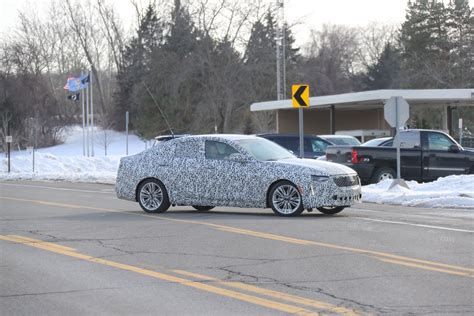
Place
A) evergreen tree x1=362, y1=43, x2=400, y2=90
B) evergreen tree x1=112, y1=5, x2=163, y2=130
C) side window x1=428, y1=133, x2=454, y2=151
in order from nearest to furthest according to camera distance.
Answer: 1. side window x1=428, y1=133, x2=454, y2=151
2. evergreen tree x1=112, y1=5, x2=163, y2=130
3. evergreen tree x1=362, y1=43, x2=400, y2=90

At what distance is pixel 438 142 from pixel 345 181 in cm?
943

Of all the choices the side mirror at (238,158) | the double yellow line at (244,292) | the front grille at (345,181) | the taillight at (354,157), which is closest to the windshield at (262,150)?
the side mirror at (238,158)

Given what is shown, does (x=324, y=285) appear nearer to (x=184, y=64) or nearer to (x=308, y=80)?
(x=184, y=64)

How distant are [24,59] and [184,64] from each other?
26.1m

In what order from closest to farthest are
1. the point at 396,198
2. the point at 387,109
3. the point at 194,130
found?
1. the point at 396,198
2. the point at 387,109
3. the point at 194,130

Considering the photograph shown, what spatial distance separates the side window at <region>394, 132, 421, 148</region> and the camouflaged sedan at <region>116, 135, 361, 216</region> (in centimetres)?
854

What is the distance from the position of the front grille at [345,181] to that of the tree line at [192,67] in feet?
119

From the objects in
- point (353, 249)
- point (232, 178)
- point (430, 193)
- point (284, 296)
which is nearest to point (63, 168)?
point (430, 193)

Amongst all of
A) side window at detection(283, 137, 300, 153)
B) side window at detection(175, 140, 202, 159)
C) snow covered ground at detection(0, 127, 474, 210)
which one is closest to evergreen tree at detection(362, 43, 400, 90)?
snow covered ground at detection(0, 127, 474, 210)

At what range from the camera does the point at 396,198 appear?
19828 mm

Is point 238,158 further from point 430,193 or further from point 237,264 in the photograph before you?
point 430,193

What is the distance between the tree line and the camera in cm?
6731

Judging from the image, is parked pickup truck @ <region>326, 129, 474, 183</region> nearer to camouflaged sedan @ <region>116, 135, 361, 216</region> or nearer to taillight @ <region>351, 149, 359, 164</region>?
taillight @ <region>351, 149, 359, 164</region>

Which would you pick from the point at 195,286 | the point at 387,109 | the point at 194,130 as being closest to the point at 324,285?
the point at 195,286
